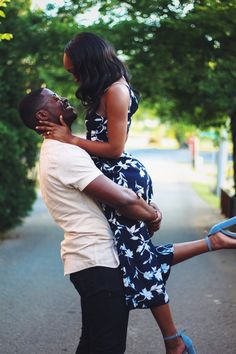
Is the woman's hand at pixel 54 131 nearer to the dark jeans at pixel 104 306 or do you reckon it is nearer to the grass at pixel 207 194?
the dark jeans at pixel 104 306

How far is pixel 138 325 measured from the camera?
504 centimetres

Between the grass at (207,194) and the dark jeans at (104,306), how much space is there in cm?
1258

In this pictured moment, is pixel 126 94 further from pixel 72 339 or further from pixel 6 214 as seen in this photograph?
pixel 6 214

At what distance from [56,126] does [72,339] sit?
7.95 feet

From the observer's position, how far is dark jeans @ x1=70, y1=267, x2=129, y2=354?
8.63ft

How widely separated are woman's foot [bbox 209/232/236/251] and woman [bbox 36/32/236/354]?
0.95 ft

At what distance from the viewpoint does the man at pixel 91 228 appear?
263 centimetres

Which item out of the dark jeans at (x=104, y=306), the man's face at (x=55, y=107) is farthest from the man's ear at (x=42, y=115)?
the dark jeans at (x=104, y=306)

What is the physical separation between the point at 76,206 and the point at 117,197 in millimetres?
199

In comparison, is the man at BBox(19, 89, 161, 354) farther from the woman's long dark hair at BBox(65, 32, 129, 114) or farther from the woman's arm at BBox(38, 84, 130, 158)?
the woman's long dark hair at BBox(65, 32, 129, 114)

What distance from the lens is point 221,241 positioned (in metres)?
2.89

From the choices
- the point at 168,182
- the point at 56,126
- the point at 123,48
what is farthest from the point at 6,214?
the point at 168,182

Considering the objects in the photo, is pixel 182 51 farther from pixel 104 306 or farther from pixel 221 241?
pixel 104 306

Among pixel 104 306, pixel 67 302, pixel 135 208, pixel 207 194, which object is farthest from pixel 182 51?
pixel 207 194
